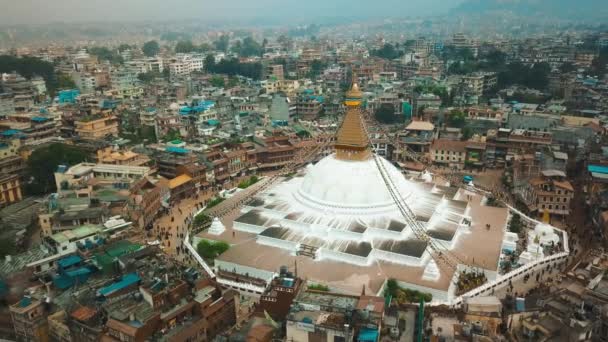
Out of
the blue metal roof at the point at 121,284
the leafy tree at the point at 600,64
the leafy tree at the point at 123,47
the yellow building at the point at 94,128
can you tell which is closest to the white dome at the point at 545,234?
the blue metal roof at the point at 121,284

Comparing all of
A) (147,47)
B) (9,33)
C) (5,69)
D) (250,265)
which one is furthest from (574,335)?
(147,47)

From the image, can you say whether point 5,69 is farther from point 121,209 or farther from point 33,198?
point 121,209

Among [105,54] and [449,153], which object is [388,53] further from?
[449,153]

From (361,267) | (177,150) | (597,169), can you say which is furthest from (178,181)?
(597,169)

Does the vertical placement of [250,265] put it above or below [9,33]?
below

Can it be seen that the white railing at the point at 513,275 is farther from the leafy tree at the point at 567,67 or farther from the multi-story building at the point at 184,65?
the multi-story building at the point at 184,65

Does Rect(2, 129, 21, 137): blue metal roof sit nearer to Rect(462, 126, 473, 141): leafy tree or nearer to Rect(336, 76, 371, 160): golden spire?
Rect(336, 76, 371, 160): golden spire
